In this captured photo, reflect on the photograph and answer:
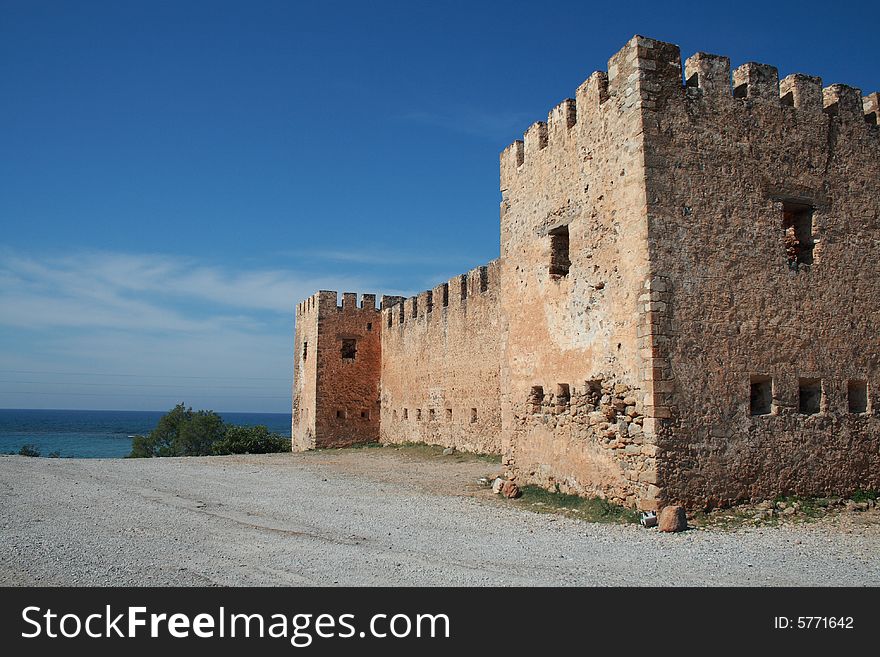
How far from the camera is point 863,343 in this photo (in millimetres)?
9250

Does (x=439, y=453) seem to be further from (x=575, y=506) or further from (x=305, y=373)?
(x=575, y=506)

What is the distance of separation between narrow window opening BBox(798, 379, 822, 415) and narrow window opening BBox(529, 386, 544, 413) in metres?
3.50

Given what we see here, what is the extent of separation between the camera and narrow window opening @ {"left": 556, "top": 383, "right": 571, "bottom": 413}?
9.81 m

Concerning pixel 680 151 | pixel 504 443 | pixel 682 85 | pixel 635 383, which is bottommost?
pixel 504 443

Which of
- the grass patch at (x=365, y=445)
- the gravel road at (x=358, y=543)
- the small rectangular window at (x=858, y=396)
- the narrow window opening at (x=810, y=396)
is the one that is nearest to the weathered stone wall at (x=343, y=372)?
the grass patch at (x=365, y=445)

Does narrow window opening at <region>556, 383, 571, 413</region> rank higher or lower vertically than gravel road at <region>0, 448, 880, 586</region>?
higher

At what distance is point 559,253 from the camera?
1036 cm

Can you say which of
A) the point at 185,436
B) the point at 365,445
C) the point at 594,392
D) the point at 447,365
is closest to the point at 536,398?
the point at 594,392

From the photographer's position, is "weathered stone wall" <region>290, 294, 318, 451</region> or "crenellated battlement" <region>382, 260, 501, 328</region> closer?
"crenellated battlement" <region>382, 260, 501, 328</region>

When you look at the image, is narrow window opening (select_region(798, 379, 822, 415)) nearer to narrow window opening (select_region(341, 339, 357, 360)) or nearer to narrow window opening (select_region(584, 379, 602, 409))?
narrow window opening (select_region(584, 379, 602, 409))

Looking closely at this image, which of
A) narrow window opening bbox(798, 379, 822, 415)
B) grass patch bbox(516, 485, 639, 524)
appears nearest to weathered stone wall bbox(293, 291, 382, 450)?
grass patch bbox(516, 485, 639, 524)
